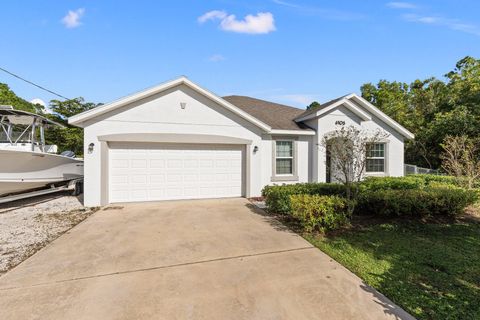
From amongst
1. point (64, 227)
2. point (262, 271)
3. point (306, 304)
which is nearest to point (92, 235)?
point (64, 227)

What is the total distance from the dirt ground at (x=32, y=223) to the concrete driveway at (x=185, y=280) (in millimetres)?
383

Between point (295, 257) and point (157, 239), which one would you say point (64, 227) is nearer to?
point (157, 239)

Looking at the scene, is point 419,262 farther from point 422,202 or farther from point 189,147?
point 189,147

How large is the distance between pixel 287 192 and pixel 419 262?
12.3 feet

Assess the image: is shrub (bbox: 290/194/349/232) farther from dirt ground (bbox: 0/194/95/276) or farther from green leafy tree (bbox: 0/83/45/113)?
green leafy tree (bbox: 0/83/45/113)

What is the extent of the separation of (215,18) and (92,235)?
1062 centimetres

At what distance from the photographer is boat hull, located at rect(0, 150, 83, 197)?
26.1 ft

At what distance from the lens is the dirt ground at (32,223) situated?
4922mm

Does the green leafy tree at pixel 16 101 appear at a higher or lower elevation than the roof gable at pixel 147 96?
higher

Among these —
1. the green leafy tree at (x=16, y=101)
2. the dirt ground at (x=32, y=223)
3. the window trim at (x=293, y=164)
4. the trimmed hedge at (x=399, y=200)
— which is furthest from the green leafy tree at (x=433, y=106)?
the green leafy tree at (x=16, y=101)

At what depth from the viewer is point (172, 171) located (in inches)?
383

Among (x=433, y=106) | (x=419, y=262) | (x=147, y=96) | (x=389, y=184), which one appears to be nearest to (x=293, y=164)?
(x=389, y=184)

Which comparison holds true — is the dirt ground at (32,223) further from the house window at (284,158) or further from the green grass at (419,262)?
the house window at (284,158)

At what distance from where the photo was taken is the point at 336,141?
710 centimetres
